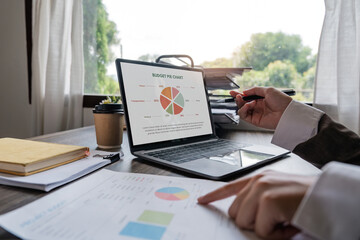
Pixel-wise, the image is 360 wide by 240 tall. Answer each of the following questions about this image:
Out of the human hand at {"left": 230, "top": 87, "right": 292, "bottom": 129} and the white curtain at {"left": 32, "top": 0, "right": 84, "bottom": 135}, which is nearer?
the human hand at {"left": 230, "top": 87, "right": 292, "bottom": 129}

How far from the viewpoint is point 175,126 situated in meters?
0.81

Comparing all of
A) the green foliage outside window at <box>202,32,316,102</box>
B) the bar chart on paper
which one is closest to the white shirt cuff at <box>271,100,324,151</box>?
the bar chart on paper

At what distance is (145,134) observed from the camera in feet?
2.35

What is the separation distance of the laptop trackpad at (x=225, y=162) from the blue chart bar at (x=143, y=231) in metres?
0.22

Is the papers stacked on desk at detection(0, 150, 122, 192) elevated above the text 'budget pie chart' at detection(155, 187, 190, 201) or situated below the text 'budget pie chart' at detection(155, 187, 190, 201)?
above

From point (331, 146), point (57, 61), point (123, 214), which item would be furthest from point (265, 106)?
point (57, 61)

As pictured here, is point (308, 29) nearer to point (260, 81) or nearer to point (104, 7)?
point (260, 81)

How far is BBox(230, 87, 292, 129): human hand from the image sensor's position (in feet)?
3.00

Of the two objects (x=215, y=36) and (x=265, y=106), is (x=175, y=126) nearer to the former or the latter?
(x=265, y=106)

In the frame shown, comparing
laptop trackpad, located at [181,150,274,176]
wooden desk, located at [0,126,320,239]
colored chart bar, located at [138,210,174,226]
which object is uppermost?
laptop trackpad, located at [181,150,274,176]

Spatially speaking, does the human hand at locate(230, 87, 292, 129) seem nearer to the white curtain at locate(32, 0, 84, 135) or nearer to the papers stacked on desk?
the papers stacked on desk

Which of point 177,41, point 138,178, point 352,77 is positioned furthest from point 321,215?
point 177,41

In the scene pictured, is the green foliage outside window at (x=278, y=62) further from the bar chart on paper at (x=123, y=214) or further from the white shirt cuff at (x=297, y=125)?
the bar chart on paper at (x=123, y=214)

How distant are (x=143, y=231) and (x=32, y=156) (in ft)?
1.13
